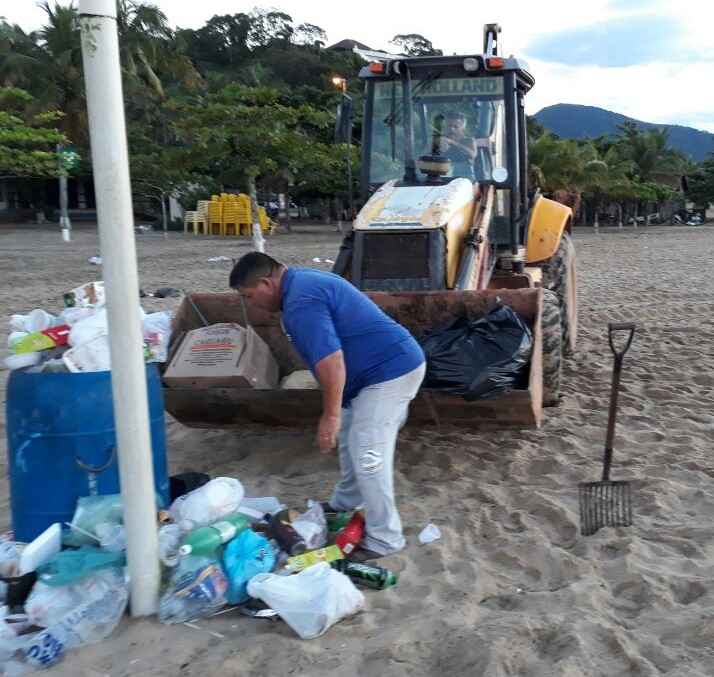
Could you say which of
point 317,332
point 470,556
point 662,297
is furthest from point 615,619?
point 662,297

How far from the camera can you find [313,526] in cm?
387

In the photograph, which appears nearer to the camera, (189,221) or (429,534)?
(429,534)

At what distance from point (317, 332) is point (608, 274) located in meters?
13.7

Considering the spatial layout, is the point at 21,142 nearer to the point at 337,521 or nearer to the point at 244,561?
the point at 337,521

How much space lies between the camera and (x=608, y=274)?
1614 cm

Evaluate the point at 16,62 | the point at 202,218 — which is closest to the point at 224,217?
the point at 202,218

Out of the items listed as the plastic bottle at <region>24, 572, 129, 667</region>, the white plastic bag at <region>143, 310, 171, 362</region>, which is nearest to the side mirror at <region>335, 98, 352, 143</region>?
the white plastic bag at <region>143, 310, 171, 362</region>

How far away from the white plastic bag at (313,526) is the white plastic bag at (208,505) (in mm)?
318

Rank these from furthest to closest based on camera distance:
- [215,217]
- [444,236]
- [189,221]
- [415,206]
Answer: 1. [189,221]
2. [215,217]
3. [415,206]
4. [444,236]

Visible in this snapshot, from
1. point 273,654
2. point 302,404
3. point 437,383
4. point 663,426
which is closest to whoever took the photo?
point 273,654

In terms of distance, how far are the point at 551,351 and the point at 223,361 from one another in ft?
7.72

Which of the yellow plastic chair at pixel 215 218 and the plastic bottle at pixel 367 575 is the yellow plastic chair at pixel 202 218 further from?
the plastic bottle at pixel 367 575

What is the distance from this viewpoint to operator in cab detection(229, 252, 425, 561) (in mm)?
3549

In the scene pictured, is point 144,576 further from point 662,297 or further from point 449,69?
point 662,297
